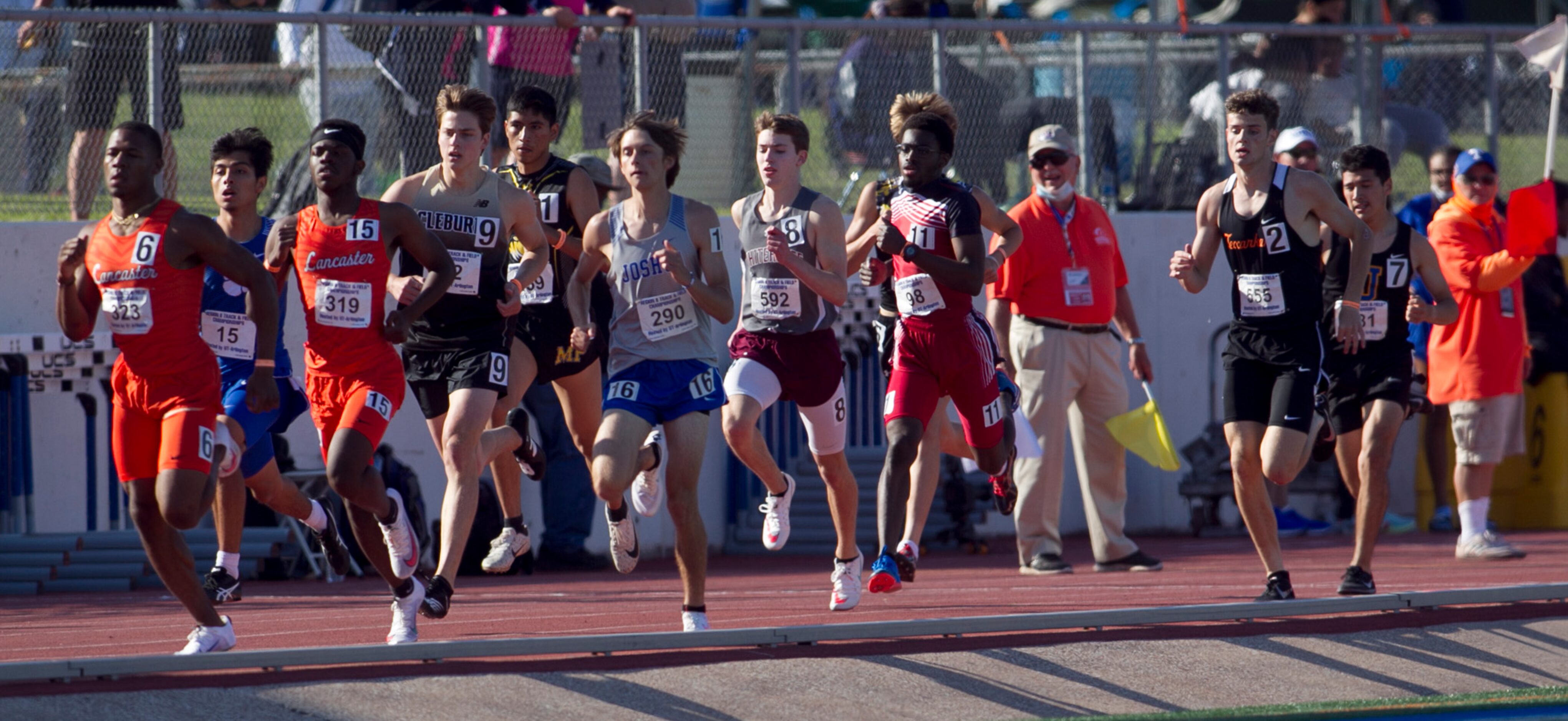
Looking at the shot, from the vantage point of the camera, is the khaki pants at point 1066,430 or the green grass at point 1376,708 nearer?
the green grass at point 1376,708

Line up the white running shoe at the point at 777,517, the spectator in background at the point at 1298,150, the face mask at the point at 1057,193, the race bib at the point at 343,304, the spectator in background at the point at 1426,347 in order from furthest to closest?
the spectator in background at the point at 1426,347 < the spectator in background at the point at 1298,150 < the face mask at the point at 1057,193 < the white running shoe at the point at 777,517 < the race bib at the point at 343,304

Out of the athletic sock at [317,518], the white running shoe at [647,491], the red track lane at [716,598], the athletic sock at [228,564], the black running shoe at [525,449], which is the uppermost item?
the black running shoe at [525,449]

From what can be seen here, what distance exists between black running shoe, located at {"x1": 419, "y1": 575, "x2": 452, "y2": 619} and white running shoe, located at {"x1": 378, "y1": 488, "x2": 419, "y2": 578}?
0.11 metres

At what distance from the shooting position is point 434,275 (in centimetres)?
767

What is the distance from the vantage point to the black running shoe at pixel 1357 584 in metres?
8.98

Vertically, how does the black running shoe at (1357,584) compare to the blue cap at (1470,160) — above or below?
below

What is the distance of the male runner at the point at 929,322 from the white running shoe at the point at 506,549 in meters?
1.68

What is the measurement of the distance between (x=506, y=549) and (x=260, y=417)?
1.26 m

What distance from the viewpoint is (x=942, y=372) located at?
8523mm

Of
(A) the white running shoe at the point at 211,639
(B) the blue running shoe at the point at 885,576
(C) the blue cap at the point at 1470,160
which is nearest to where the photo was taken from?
(A) the white running shoe at the point at 211,639

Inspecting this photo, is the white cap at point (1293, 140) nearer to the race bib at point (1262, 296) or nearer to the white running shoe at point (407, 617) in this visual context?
the race bib at point (1262, 296)

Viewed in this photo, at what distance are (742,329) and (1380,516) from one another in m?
3.20

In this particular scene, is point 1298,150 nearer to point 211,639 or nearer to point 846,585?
point 846,585

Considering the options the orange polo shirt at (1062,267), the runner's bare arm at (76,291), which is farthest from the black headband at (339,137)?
the orange polo shirt at (1062,267)
